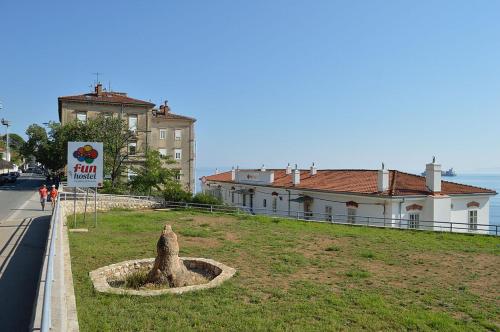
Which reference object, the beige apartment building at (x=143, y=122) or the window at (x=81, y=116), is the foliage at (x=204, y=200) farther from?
the window at (x=81, y=116)

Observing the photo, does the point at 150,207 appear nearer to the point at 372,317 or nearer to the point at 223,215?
the point at 223,215

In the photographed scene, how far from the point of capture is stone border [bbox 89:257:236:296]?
363 inches

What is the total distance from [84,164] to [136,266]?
9169mm

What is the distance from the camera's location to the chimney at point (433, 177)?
85.9 feet

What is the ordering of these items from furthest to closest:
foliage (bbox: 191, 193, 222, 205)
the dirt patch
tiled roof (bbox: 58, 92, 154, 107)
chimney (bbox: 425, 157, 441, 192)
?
1. tiled roof (bbox: 58, 92, 154, 107)
2. foliage (bbox: 191, 193, 222, 205)
3. chimney (bbox: 425, 157, 441, 192)
4. the dirt patch

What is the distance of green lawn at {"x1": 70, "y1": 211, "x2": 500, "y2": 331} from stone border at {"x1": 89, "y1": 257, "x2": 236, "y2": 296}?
0.79 feet

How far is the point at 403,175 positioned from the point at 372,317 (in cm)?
2413

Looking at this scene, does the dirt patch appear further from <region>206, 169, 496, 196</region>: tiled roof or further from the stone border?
<region>206, 169, 496, 196</region>: tiled roof

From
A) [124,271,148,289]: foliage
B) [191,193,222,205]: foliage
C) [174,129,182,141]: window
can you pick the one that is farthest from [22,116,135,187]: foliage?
[124,271,148,289]: foliage

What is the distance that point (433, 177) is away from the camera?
26.2 metres

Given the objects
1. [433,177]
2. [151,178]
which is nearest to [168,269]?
[433,177]

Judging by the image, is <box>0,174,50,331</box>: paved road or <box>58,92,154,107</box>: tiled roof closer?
<box>0,174,50,331</box>: paved road

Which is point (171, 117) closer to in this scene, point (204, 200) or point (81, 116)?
point (81, 116)

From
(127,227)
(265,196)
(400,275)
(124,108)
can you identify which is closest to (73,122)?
(124,108)
